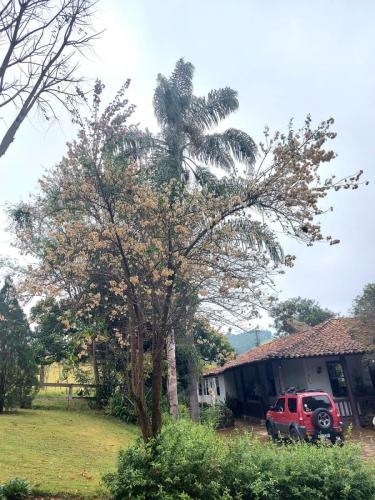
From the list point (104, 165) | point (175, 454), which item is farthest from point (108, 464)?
point (104, 165)

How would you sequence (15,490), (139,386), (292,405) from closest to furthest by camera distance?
(15,490) → (139,386) → (292,405)

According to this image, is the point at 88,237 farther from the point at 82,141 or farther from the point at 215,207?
the point at 215,207

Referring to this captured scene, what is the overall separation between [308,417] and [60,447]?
718cm

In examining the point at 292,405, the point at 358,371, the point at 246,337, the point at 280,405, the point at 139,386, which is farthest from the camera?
the point at 358,371

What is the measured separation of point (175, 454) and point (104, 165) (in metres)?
4.50

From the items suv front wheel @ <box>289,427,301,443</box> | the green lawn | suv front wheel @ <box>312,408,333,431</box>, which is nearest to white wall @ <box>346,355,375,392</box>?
suv front wheel @ <box>289,427,301,443</box>

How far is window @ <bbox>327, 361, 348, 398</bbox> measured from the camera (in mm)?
18125

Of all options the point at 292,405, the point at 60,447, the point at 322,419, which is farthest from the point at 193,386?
the point at 60,447

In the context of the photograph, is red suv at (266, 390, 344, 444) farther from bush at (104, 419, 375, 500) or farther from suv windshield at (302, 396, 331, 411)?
bush at (104, 419, 375, 500)

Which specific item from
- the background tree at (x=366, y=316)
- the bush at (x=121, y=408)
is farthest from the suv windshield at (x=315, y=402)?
the bush at (x=121, y=408)

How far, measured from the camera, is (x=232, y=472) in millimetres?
5414

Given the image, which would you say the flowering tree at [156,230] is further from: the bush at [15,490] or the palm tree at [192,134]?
the palm tree at [192,134]

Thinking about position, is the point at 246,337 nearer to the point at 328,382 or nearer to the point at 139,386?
the point at 139,386

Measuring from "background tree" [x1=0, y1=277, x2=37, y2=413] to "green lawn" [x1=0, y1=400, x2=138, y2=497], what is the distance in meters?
0.69
